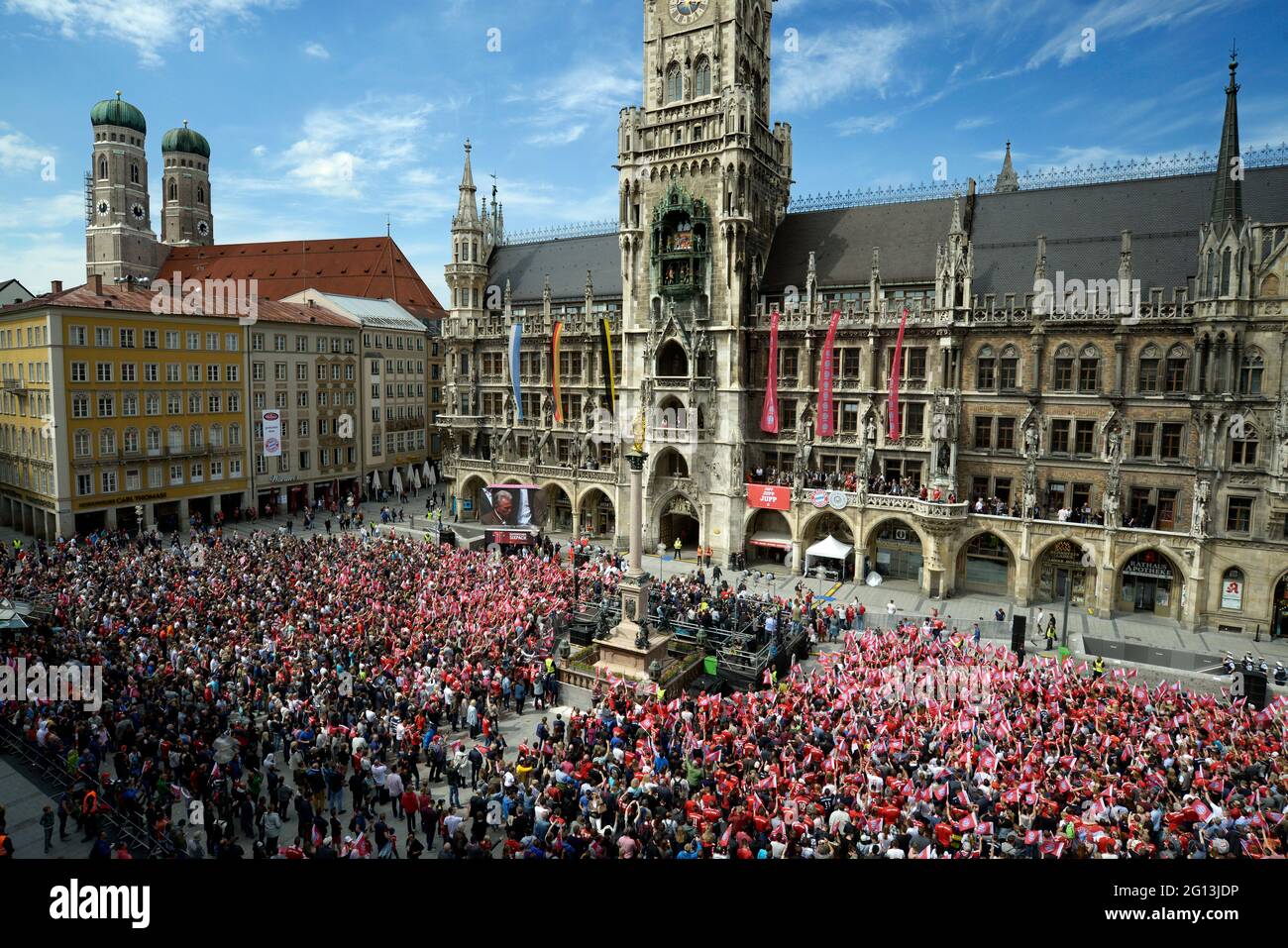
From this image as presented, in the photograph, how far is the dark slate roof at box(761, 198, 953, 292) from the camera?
180 feet

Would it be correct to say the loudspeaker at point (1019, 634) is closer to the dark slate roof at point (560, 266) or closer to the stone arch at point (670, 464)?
the stone arch at point (670, 464)

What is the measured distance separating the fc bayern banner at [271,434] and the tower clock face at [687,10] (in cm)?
4485

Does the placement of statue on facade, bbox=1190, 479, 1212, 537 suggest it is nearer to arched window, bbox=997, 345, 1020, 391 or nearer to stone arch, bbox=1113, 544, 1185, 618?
stone arch, bbox=1113, 544, 1185, 618

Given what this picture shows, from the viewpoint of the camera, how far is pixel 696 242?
5747 centimetres

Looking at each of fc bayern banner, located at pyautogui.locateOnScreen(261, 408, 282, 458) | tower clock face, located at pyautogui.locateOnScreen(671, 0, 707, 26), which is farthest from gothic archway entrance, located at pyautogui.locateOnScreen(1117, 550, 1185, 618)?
fc bayern banner, located at pyautogui.locateOnScreen(261, 408, 282, 458)

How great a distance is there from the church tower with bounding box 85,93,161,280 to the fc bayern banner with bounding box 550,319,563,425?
7836 cm

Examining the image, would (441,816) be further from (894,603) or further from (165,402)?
(165,402)

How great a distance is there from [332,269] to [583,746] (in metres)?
91.0

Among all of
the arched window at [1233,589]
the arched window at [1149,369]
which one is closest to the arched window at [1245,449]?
the arched window at [1149,369]

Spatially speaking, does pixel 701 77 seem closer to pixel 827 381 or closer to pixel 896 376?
pixel 827 381

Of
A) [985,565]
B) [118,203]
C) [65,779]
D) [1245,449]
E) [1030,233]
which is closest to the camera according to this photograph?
[65,779]

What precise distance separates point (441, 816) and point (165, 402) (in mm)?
54921

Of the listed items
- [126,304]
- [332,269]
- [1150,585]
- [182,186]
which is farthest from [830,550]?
[182,186]
